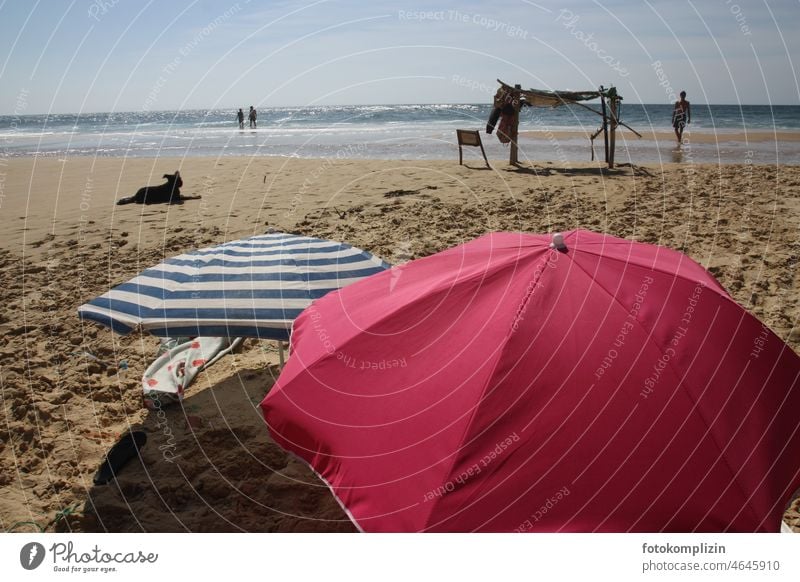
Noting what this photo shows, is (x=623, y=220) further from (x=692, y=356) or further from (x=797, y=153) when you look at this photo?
(x=797, y=153)

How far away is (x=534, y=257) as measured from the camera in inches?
112

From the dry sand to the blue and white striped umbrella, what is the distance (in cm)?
92

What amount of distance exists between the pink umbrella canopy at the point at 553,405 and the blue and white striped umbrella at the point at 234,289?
110cm

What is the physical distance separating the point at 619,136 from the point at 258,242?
24980 mm

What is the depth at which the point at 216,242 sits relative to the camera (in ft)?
28.9

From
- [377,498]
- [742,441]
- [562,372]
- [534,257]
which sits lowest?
[377,498]

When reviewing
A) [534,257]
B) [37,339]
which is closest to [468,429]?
[534,257]

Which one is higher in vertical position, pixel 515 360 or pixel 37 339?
pixel 515 360

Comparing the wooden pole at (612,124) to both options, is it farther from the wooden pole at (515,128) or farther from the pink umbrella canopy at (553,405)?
the pink umbrella canopy at (553,405)

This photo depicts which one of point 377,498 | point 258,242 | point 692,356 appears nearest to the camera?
point 377,498

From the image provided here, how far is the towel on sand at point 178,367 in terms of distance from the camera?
478cm

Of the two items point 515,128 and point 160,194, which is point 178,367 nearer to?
point 160,194

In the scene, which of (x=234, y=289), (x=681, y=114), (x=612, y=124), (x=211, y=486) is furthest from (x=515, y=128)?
(x=211, y=486)

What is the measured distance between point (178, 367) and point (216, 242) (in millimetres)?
3954
